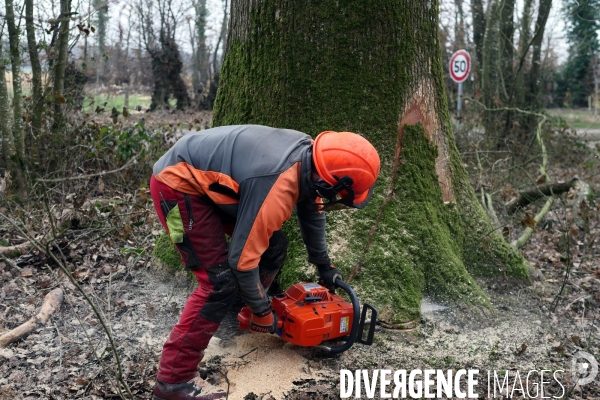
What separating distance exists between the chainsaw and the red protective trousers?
0.44 m

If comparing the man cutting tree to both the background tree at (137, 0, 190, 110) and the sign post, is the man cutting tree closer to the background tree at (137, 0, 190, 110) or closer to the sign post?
the sign post

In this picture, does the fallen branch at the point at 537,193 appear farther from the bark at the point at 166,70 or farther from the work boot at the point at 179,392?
the bark at the point at 166,70

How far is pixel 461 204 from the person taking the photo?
444cm

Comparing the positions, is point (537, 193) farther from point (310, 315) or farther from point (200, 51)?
point (200, 51)

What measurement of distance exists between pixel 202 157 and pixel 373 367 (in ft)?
5.42

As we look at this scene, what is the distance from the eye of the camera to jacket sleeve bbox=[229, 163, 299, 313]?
2684 mm

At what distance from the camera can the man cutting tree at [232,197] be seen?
108 inches

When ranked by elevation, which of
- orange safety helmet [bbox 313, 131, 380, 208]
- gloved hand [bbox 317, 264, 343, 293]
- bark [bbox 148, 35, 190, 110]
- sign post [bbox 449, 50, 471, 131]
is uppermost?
bark [bbox 148, 35, 190, 110]

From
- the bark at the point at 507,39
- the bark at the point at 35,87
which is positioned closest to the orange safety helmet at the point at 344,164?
the bark at the point at 35,87

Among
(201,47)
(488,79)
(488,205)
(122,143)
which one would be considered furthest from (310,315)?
(201,47)

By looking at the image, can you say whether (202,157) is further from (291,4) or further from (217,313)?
(291,4)

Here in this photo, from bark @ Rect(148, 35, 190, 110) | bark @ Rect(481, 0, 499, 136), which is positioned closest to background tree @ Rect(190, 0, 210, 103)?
bark @ Rect(148, 35, 190, 110)

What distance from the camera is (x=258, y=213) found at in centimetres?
267

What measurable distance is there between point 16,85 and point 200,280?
464 cm
